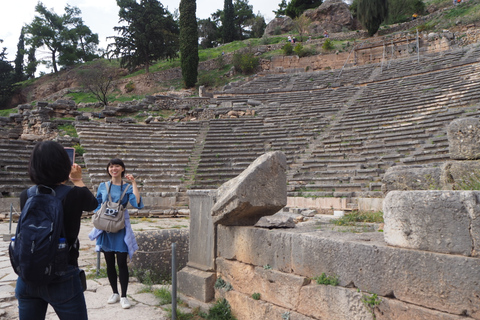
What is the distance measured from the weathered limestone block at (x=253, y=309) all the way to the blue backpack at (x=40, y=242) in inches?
69.4

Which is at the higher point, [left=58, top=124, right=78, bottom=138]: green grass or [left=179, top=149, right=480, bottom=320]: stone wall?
[left=58, top=124, right=78, bottom=138]: green grass

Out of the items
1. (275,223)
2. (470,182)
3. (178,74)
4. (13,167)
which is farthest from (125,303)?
(178,74)

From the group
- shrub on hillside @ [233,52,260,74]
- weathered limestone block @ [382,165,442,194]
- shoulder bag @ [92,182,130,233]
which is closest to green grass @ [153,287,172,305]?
shoulder bag @ [92,182,130,233]

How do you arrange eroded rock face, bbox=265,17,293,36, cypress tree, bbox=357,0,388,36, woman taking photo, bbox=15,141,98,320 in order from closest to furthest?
woman taking photo, bbox=15,141,98,320 < cypress tree, bbox=357,0,388,36 < eroded rock face, bbox=265,17,293,36

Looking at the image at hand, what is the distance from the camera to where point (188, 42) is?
92.6ft

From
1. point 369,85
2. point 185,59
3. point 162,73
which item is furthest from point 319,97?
point 162,73

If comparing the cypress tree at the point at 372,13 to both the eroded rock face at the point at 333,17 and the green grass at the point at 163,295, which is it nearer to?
the eroded rock face at the point at 333,17

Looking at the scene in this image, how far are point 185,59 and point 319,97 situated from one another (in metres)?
12.8

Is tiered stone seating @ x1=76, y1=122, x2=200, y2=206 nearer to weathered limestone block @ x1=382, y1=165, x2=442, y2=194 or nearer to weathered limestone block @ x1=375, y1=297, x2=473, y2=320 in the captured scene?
weathered limestone block @ x1=382, y1=165, x2=442, y2=194

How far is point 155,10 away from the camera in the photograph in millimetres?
32969

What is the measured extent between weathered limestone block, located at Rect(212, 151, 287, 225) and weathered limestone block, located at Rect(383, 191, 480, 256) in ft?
3.87

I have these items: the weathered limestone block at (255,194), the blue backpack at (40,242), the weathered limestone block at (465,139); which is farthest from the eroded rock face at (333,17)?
the blue backpack at (40,242)

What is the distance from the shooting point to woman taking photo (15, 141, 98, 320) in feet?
6.46

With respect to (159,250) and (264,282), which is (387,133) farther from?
(264,282)
